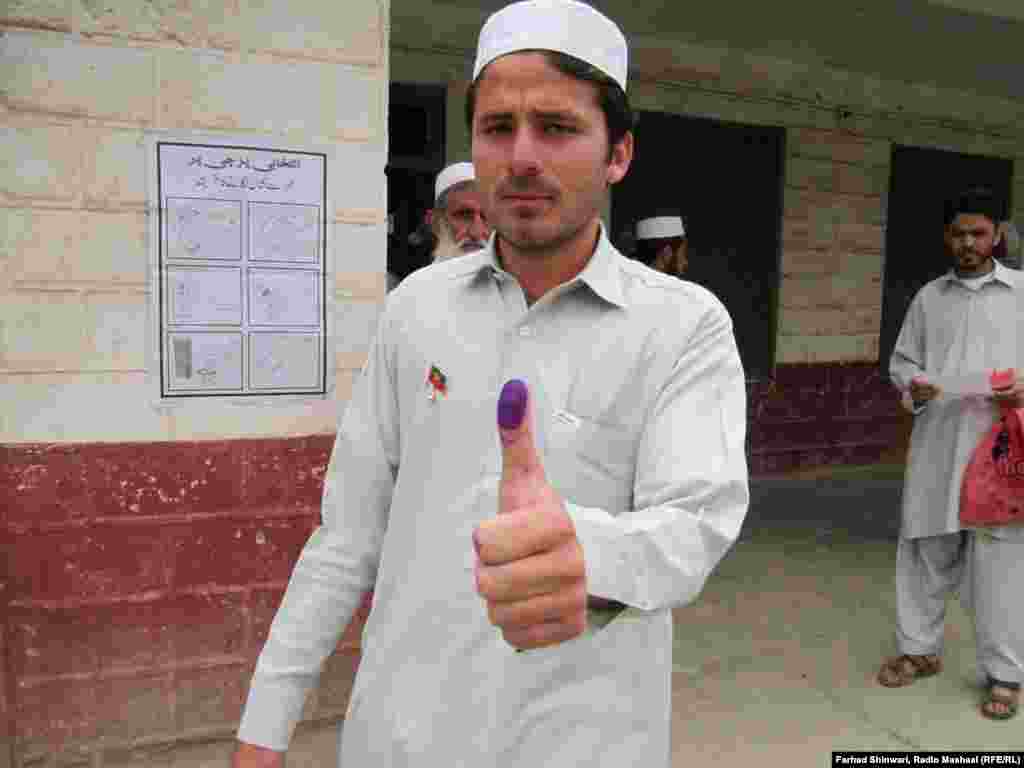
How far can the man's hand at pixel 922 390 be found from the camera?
11.1ft

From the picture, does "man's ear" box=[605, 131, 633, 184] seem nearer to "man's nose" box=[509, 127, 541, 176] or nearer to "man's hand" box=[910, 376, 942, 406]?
"man's nose" box=[509, 127, 541, 176]

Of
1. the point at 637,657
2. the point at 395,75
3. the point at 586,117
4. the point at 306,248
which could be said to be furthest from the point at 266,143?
the point at 395,75

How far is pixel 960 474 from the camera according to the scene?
11.0ft

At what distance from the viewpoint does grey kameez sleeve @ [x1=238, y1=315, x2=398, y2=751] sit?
136 centimetres

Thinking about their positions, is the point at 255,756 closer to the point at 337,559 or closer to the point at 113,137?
the point at 337,559

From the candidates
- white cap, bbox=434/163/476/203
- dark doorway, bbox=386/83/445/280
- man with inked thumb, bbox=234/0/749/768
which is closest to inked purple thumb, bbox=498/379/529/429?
man with inked thumb, bbox=234/0/749/768

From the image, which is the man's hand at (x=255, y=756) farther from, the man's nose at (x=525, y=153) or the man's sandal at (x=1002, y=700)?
the man's sandal at (x=1002, y=700)

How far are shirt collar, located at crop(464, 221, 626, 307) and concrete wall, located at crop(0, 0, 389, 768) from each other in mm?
1575

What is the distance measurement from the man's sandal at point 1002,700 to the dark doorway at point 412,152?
13.1 ft

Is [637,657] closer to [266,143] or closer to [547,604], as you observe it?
[547,604]

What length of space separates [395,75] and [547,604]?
5163mm

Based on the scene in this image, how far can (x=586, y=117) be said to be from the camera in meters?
1.17

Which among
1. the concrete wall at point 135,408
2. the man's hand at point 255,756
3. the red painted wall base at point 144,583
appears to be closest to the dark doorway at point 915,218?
the concrete wall at point 135,408

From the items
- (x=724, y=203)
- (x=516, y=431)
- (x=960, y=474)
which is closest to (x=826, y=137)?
(x=724, y=203)
